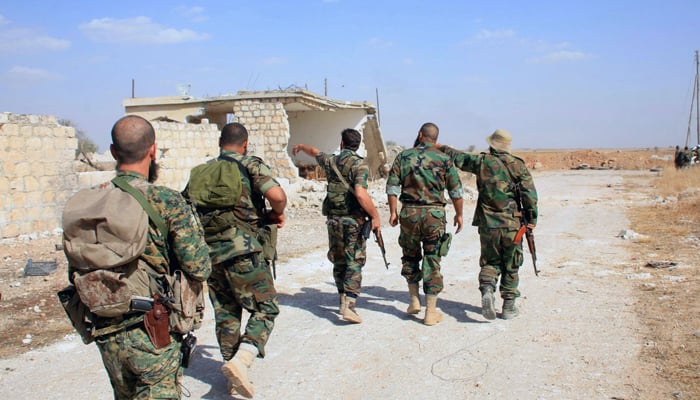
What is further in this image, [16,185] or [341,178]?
[16,185]

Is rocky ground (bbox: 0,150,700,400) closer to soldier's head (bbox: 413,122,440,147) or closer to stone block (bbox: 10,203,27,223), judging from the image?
soldier's head (bbox: 413,122,440,147)

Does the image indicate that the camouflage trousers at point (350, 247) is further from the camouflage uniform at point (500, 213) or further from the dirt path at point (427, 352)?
the camouflage uniform at point (500, 213)

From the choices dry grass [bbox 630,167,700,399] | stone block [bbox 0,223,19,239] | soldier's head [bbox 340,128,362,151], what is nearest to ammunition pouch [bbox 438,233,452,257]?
soldier's head [bbox 340,128,362,151]

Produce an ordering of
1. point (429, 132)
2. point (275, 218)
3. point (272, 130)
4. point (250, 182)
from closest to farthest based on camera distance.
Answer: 1. point (250, 182)
2. point (275, 218)
3. point (429, 132)
4. point (272, 130)

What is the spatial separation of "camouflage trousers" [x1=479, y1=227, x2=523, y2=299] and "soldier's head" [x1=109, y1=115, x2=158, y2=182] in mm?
3559

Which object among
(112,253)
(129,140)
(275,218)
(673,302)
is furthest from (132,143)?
(673,302)

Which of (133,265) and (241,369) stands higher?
(133,265)

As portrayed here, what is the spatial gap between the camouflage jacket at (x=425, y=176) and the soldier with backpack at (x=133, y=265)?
301 cm

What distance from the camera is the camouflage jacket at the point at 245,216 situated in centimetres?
386

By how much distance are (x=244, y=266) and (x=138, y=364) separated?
4.79ft

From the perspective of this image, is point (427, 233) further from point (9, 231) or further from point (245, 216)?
point (9, 231)

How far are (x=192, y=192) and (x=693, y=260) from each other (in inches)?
269

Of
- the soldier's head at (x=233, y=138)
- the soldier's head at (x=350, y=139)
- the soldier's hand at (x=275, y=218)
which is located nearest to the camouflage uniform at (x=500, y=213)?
the soldier's head at (x=350, y=139)

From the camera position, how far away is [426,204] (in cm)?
537
